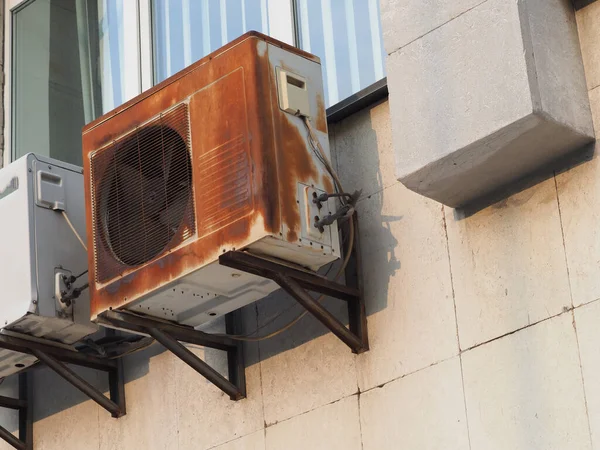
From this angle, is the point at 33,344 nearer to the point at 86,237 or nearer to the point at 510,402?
the point at 86,237

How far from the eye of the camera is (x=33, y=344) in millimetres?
7133

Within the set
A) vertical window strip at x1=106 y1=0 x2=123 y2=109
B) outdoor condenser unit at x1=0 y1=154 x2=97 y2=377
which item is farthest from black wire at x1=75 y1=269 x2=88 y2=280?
vertical window strip at x1=106 y1=0 x2=123 y2=109

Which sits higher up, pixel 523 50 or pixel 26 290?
pixel 523 50

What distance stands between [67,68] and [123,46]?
2.13 feet

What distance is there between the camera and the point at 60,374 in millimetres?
7188

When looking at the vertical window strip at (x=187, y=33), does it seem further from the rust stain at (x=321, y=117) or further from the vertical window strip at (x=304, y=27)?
the rust stain at (x=321, y=117)

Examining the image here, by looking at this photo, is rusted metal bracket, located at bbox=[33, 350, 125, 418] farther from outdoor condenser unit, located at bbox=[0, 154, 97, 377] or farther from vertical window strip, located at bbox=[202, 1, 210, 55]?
vertical window strip, located at bbox=[202, 1, 210, 55]

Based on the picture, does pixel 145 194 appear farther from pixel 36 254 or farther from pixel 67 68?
pixel 67 68

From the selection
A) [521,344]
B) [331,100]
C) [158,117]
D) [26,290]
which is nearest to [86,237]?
[26,290]

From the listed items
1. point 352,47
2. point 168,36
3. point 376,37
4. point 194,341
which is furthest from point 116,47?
point 194,341

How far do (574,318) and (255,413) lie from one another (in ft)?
5.98

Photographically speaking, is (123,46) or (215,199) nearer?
(215,199)

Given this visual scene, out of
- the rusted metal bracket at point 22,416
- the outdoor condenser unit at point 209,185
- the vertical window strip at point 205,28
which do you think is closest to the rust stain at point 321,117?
the outdoor condenser unit at point 209,185

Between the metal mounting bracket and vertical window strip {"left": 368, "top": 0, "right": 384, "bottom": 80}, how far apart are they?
2078mm
